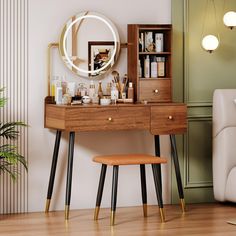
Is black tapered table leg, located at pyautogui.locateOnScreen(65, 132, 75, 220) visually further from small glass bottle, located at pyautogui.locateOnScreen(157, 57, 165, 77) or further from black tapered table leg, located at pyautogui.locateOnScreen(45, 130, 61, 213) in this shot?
small glass bottle, located at pyautogui.locateOnScreen(157, 57, 165, 77)

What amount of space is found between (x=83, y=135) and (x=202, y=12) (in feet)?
4.54

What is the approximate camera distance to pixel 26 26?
17.5ft

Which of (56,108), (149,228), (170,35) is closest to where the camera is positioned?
(149,228)

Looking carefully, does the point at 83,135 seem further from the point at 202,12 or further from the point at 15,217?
the point at 202,12

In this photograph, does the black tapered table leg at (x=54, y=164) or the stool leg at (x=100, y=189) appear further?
the black tapered table leg at (x=54, y=164)

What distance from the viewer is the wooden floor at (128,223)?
465 cm

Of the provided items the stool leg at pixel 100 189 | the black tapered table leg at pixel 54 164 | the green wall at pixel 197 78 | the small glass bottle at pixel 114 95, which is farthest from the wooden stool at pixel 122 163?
the green wall at pixel 197 78

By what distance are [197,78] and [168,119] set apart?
74 centimetres

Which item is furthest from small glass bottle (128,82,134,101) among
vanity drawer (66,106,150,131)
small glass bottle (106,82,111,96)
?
vanity drawer (66,106,150,131)

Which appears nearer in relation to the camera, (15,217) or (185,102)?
(15,217)

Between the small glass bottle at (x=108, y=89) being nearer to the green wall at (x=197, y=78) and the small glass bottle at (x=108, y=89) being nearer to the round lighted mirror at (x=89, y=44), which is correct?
the round lighted mirror at (x=89, y=44)

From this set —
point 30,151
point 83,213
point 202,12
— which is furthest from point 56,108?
point 202,12

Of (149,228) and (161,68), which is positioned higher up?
(161,68)

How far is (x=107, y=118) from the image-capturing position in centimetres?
502
